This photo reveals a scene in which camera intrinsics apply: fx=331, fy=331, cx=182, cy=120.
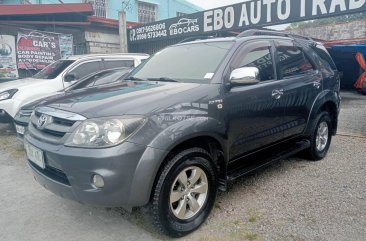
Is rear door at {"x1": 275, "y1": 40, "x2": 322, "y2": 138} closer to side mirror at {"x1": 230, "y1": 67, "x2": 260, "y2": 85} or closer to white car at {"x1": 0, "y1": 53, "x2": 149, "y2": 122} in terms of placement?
side mirror at {"x1": 230, "y1": 67, "x2": 260, "y2": 85}

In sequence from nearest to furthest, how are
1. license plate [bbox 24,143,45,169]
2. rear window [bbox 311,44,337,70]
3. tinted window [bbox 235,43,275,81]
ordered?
license plate [bbox 24,143,45,169]
tinted window [bbox 235,43,275,81]
rear window [bbox 311,44,337,70]

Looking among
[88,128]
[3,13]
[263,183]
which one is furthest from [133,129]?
[3,13]

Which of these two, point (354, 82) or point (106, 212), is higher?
point (354, 82)

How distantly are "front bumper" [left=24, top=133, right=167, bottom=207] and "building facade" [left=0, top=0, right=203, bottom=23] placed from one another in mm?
14721

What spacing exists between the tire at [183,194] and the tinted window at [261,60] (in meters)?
1.18

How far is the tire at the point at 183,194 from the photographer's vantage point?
278 cm

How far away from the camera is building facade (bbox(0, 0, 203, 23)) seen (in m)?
16.8

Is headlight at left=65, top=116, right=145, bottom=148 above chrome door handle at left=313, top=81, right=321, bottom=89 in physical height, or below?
below

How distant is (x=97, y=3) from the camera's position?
1667 centimetres

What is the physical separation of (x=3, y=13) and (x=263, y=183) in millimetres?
10707

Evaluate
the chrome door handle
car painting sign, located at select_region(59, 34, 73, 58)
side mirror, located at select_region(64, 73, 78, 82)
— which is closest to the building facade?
car painting sign, located at select_region(59, 34, 73, 58)

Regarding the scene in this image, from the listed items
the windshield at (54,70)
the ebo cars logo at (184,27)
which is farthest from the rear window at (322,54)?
the ebo cars logo at (184,27)

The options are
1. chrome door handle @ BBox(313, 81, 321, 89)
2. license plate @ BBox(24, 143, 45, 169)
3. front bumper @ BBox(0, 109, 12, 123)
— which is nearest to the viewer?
license plate @ BBox(24, 143, 45, 169)

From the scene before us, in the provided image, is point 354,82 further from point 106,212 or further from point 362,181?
point 106,212
